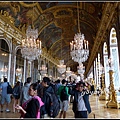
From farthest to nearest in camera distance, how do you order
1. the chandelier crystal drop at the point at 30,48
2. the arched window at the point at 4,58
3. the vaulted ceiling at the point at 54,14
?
the vaulted ceiling at the point at 54,14 → the arched window at the point at 4,58 → the chandelier crystal drop at the point at 30,48

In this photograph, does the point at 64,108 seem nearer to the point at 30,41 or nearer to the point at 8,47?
the point at 30,41

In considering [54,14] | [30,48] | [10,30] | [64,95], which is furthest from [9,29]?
[64,95]

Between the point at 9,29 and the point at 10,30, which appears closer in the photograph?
the point at 9,29

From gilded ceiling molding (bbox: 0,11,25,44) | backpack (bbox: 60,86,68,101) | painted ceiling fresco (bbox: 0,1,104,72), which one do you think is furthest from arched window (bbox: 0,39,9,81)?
backpack (bbox: 60,86,68,101)

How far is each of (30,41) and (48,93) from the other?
201 inches

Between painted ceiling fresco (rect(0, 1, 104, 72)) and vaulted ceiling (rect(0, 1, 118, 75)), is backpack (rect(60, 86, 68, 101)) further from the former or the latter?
painted ceiling fresco (rect(0, 1, 104, 72))

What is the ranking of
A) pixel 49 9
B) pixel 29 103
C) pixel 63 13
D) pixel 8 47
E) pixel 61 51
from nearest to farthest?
1. pixel 29 103
2. pixel 8 47
3. pixel 49 9
4. pixel 63 13
5. pixel 61 51

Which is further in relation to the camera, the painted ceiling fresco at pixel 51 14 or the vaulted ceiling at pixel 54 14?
the vaulted ceiling at pixel 54 14

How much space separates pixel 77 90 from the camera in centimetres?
308

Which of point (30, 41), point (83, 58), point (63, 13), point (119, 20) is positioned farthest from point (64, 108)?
point (63, 13)

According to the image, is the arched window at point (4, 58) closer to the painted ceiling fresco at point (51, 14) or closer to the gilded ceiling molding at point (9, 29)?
the gilded ceiling molding at point (9, 29)

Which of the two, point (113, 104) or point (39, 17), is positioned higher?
point (39, 17)

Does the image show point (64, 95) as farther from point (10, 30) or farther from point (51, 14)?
point (51, 14)

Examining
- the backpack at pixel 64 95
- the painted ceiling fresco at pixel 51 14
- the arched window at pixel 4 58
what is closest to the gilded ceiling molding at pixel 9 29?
the painted ceiling fresco at pixel 51 14
